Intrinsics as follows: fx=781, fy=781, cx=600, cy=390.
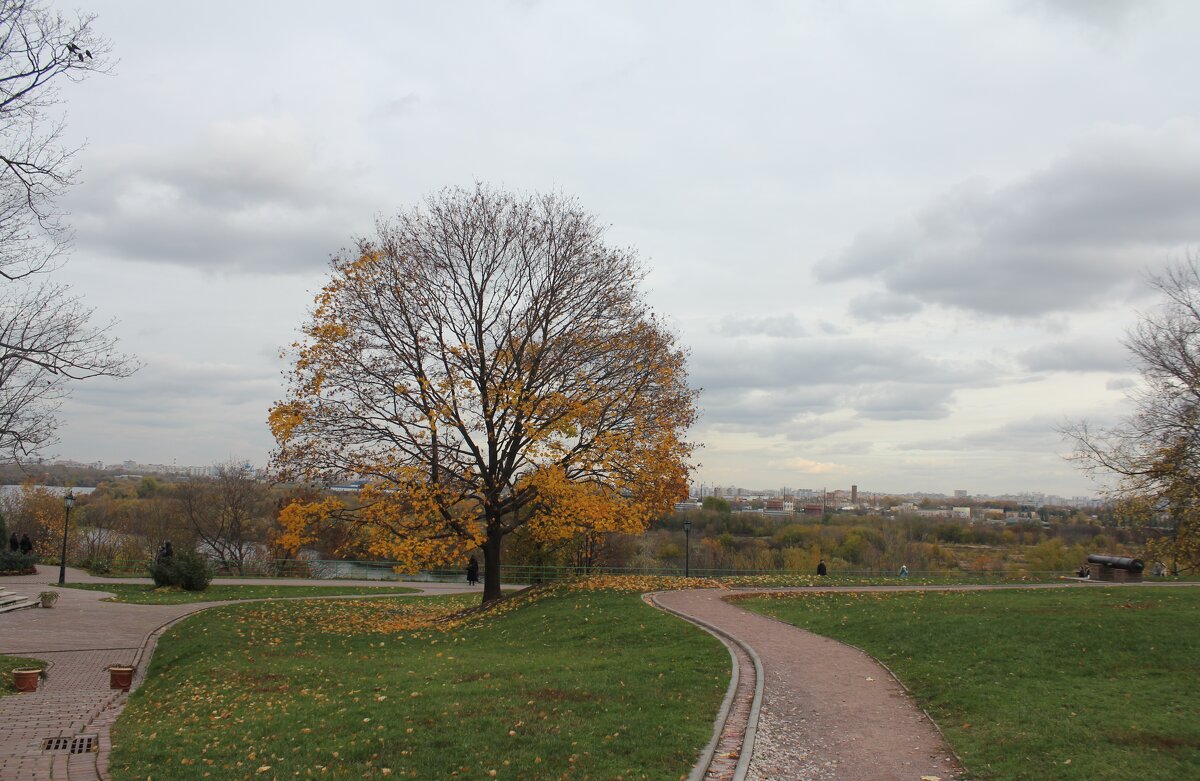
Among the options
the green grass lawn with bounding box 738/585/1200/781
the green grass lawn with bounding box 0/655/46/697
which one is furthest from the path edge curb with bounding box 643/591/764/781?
the green grass lawn with bounding box 0/655/46/697

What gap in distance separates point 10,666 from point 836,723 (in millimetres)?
14602

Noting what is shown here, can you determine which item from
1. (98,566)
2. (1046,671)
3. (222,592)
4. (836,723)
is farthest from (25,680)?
(98,566)

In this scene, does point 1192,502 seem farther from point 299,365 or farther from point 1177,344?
point 299,365

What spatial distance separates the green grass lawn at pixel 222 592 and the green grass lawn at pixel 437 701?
8200 mm

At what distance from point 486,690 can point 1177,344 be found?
1425cm

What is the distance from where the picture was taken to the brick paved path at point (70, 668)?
8328 mm

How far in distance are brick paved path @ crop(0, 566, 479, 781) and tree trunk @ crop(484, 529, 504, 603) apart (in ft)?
26.9

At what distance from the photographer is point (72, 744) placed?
29.6 feet

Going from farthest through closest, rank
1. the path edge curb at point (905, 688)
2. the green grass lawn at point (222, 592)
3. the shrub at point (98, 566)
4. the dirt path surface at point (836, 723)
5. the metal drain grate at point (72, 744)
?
1. the shrub at point (98, 566)
2. the green grass lawn at point (222, 592)
3. the metal drain grate at point (72, 744)
4. the path edge curb at point (905, 688)
5. the dirt path surface at point (836, 723)

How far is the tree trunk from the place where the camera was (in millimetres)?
21594

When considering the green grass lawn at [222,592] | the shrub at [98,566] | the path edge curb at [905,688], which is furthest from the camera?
the shrub at [98,566]

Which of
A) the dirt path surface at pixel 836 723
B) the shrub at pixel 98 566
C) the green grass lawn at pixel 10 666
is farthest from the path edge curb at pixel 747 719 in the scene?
the shrub at pixel 98 566

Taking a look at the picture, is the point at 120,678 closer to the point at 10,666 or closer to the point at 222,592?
the point at 10,666

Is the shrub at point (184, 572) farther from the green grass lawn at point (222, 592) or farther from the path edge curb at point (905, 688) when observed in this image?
the path edge curb at point (905, 688)
